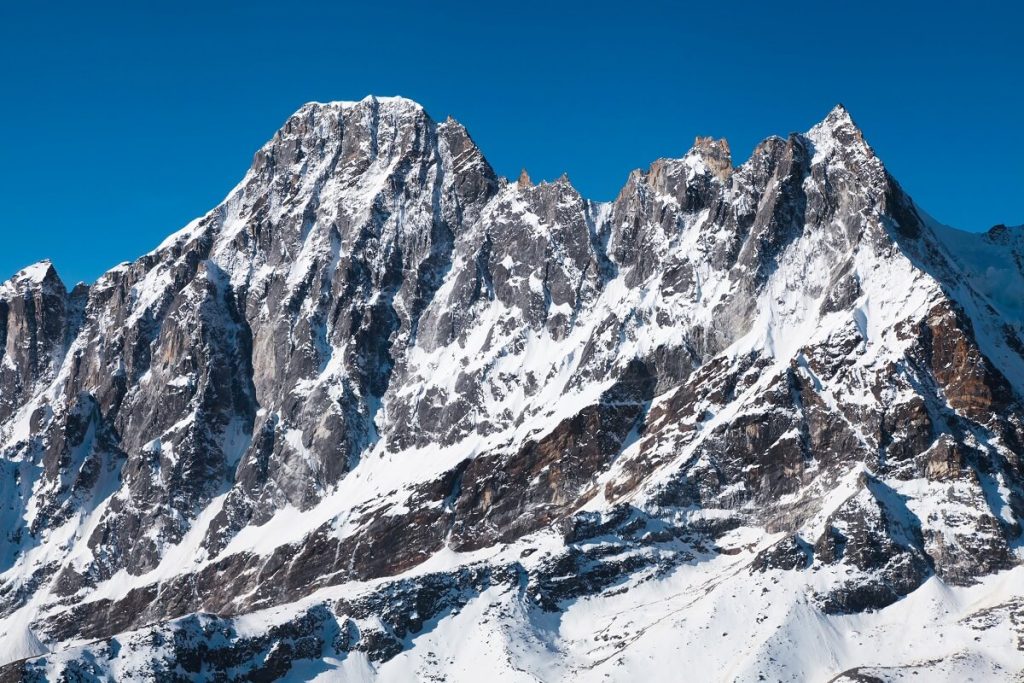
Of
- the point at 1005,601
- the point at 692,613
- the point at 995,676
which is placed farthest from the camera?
the point at 692,613

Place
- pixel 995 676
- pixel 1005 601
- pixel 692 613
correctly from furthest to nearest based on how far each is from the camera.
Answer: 1. pixel 692 613
2. pixel 1005 601
3. pixel 995 676

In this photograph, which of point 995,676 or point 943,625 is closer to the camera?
point 995,676

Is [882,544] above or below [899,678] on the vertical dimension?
above

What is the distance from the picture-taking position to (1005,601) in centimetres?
18750

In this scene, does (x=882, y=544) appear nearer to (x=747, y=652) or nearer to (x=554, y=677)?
(x=747, y=652)

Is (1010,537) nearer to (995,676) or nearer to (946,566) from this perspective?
(946,566)

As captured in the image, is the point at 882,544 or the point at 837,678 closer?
the point at 837,678

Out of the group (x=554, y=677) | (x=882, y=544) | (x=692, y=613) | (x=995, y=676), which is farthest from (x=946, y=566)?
(x=554, y=677)

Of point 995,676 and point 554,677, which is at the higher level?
point 554,677

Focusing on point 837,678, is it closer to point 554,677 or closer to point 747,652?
point 747,652

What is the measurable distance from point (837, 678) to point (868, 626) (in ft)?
43.2

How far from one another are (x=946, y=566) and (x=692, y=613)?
35225mm

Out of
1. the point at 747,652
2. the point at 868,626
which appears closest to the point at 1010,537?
the point at 868,626

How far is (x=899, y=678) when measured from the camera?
178 metres
